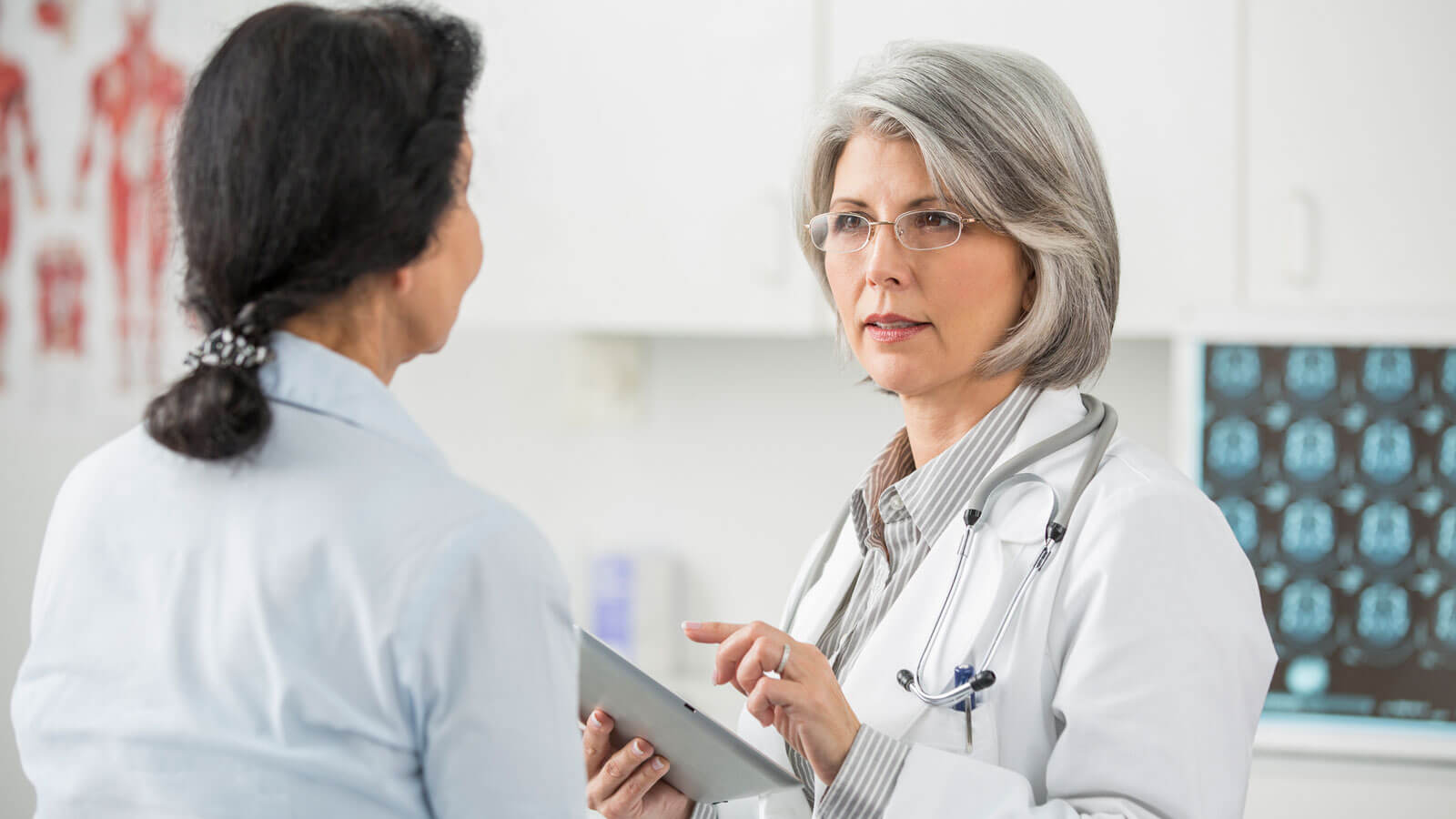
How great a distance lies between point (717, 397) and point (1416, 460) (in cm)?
127

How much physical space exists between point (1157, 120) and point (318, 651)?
5.57 ft

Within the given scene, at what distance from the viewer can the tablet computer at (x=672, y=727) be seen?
0.95m

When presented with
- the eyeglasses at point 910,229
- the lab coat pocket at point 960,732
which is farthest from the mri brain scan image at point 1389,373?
the lab coat pocket at point 960,732

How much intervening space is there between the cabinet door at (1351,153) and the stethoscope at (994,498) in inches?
35.7

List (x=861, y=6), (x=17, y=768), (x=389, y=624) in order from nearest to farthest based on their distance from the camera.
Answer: (x=389, y=624)
(x=861, y=6)
(x=17, y=768)

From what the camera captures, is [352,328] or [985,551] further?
[985,551]

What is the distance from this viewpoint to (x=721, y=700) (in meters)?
2.38

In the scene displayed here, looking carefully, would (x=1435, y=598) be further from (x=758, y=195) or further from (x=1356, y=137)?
(x=758, y=195)

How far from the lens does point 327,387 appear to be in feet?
2.32

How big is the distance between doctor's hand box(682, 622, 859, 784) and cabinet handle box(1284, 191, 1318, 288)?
50.7 inches

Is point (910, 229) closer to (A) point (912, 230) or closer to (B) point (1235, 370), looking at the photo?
(A) point (912, 230)

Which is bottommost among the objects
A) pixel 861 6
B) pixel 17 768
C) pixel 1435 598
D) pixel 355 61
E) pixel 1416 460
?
pixel 17 768

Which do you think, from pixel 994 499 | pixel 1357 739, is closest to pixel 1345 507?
pixel 1357 739

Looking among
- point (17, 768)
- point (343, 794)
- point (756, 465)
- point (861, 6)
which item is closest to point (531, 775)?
point (343, 794)
